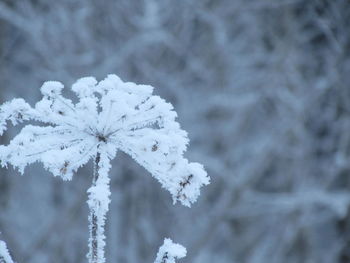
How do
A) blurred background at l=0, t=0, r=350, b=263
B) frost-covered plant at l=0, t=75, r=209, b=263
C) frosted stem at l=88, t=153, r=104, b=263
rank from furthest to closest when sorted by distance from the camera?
1. blurred background at l=0, t=0, r=350, b=263
2. frost-covered plant at l=0, t=75, r=209, b=263
3. frosted stem at l=88, t=153, r=104, b=263

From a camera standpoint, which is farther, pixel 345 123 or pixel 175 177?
pixel 345 123

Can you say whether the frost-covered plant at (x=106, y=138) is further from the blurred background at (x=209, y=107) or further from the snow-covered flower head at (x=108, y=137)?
the blurred background at (x=209, y=107)

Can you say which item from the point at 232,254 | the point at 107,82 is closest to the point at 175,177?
the point at 107,82

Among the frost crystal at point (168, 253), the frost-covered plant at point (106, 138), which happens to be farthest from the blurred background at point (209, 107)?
the frost crystal at point (168, 253)

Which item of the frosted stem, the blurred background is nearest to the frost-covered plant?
the frosted stem

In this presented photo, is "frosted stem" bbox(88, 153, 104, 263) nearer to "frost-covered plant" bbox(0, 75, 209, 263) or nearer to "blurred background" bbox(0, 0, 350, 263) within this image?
"frost-covered plant" bbox(0, 75, 209, 263)

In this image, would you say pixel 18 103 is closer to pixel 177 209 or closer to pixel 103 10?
pixel 103 10

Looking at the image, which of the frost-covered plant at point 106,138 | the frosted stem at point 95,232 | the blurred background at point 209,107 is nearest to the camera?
the frosted stem at point 95,232
